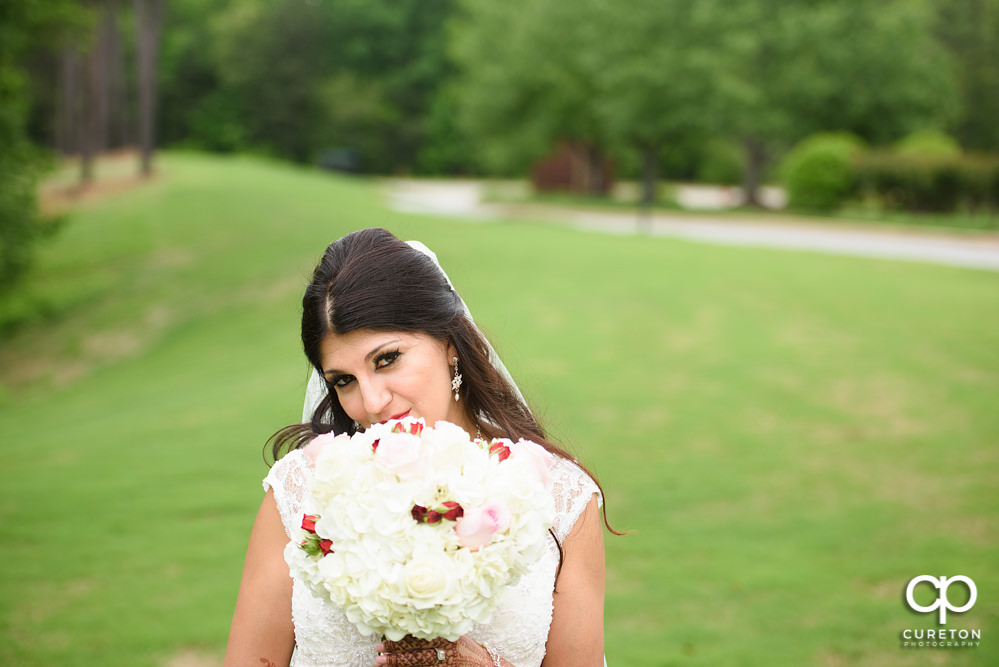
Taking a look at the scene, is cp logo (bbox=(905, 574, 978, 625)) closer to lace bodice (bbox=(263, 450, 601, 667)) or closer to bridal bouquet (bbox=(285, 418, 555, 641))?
lace bodice (bbox=(263, 450, 601, 667))

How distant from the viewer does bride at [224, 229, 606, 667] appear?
250 cm

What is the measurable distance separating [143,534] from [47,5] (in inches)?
552

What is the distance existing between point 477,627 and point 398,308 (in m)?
0.88

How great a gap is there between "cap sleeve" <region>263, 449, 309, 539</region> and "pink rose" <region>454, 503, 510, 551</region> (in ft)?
2.13

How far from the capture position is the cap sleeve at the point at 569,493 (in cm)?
258

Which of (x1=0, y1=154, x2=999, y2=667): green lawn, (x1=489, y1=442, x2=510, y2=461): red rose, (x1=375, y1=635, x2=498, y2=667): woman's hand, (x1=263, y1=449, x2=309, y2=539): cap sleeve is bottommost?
(x1=0, y1=154, x2=999, y2=667): green lawn

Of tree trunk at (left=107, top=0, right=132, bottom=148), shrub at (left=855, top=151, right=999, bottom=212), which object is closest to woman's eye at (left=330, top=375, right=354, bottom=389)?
shrub at (left=855, top=151, right=999, bottom=212)

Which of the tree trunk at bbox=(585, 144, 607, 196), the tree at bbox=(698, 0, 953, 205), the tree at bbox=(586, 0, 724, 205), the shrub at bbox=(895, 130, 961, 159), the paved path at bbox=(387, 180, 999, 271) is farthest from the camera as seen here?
the tree trunk at bbox=(585, 144, 607, 196)

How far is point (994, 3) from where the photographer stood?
47125mm

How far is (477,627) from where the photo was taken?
2.51 m

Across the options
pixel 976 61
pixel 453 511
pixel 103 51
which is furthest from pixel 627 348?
pixel 976 61

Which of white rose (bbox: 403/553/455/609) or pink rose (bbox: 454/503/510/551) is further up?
pink rose (bbox: 454/503/510/551)

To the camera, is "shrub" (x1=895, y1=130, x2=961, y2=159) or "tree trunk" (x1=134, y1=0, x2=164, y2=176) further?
"tree trunk" (x1=134, y1=0, x2=164, y2=176)

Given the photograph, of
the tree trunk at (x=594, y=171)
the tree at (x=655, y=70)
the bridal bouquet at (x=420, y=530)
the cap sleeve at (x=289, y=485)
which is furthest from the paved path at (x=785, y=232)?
the bridal bouquet at (x=420, y=530)
